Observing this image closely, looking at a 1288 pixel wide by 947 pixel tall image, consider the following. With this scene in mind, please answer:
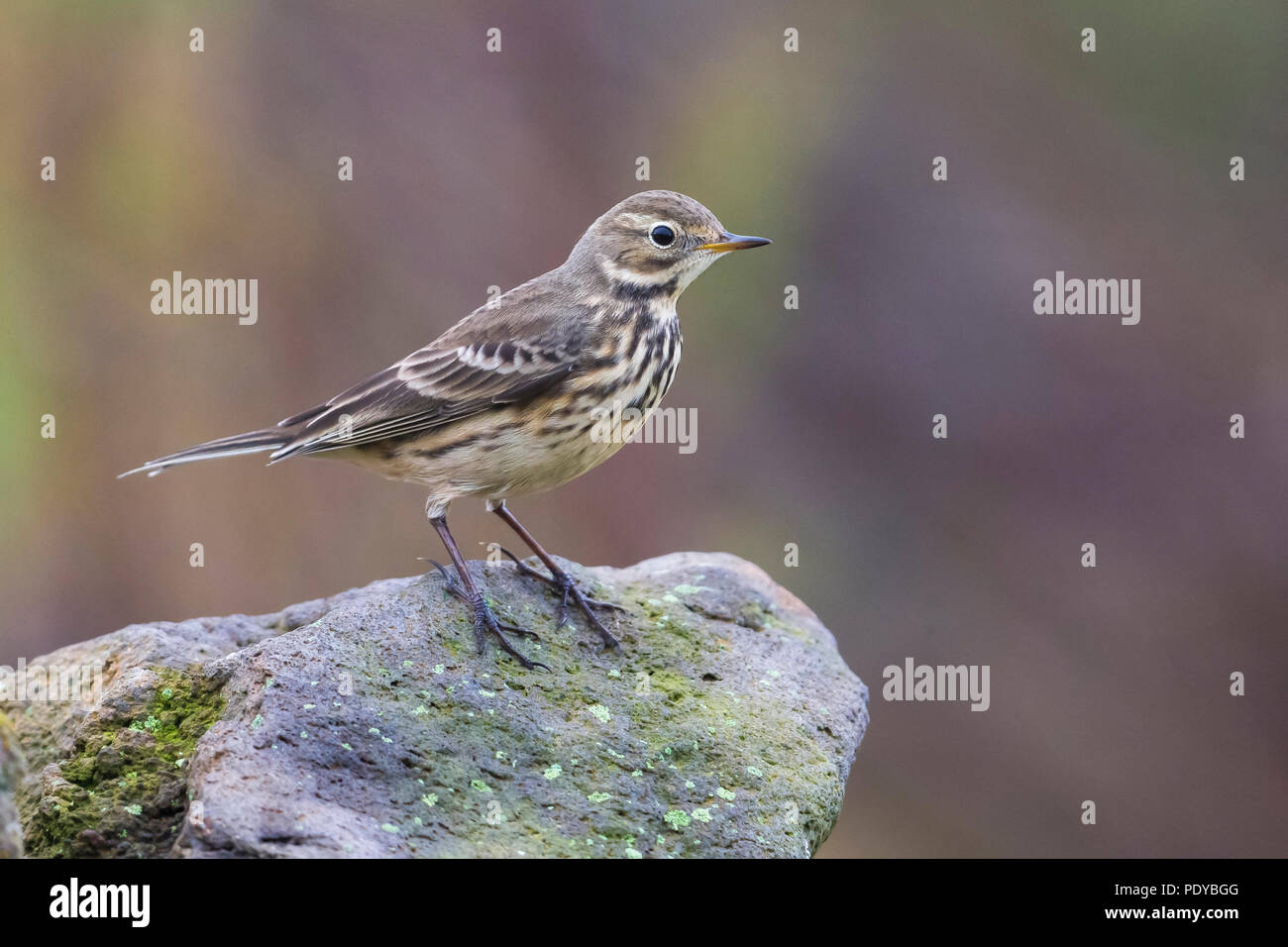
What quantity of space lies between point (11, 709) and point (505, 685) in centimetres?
224

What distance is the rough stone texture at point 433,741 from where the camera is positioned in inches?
179

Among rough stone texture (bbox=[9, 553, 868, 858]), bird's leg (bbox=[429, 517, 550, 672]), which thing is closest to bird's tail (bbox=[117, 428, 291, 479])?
rough stone texture (bbox=[9, 553, 868, 858])

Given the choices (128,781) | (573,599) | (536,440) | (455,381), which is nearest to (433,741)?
(128,781)

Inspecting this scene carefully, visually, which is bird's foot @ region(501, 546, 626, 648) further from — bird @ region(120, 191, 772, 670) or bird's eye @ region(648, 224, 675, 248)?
bird's eye @ region(648, 224, 675, 248)

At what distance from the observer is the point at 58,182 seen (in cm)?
1194

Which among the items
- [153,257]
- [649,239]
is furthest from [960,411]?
[153,257]

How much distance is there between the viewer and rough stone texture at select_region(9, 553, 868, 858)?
4.56 m

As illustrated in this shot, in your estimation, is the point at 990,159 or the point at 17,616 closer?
the point at 17,616

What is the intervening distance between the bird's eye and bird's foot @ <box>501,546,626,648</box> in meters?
1.77

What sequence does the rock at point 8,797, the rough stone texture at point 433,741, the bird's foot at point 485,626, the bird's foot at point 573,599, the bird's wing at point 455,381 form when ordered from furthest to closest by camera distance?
the bird's wing at point 455,381 < the bird's foot at point 573,599 < the bird's foot at point 485,626 < the rough stone texture at point 433,741 < the rock at point 8,797

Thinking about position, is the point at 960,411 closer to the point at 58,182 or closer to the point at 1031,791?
the point at 1031,791

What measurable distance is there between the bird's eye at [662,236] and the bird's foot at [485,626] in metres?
2.04

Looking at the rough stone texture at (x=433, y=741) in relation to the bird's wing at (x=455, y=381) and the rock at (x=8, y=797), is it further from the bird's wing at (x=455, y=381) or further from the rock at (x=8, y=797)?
the bird's wing at (x=455, y=381)

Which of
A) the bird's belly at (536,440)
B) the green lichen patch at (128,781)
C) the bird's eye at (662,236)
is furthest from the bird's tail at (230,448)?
the bird's eye at (662,236)
